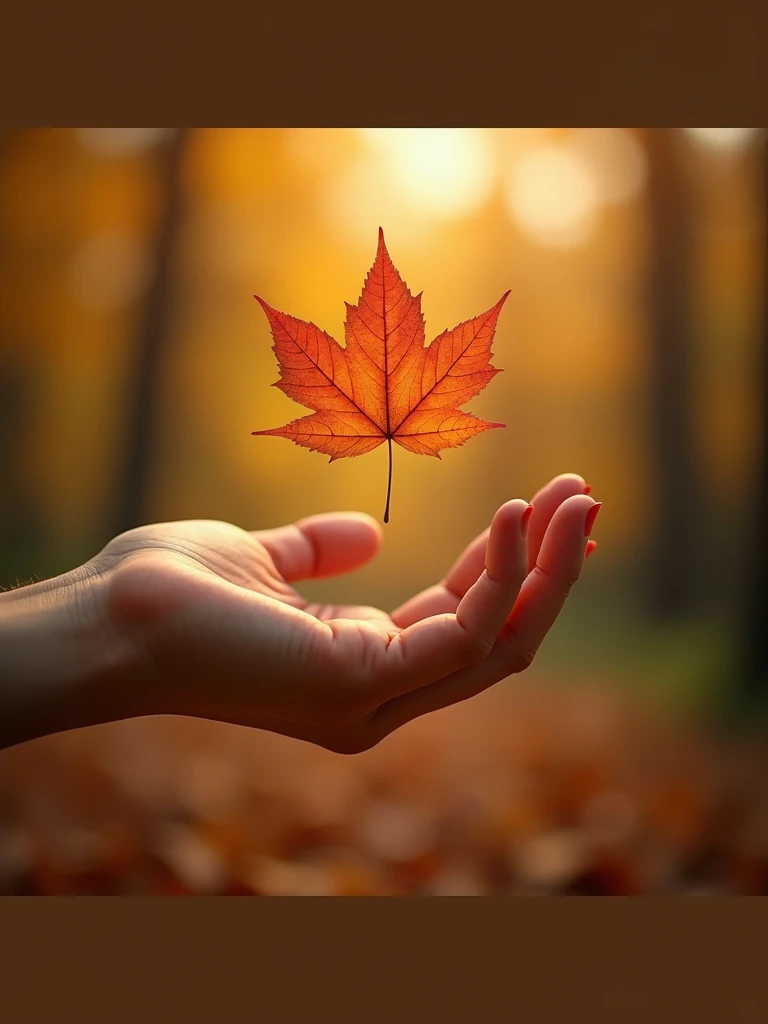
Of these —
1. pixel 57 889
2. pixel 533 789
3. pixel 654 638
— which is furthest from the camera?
pixel 654 638

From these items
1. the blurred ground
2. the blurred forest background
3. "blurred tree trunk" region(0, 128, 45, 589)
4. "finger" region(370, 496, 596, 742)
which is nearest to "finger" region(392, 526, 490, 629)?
"finger" region(370, 496, 596, 742)

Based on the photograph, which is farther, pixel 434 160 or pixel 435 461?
pixel 435 461

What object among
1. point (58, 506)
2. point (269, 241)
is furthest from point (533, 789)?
point (269, 241)

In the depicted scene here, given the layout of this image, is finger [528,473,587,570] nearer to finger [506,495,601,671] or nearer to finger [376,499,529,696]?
finger [506,495,601,671]

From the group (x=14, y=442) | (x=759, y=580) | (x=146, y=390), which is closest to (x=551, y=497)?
(x=759, y=580)

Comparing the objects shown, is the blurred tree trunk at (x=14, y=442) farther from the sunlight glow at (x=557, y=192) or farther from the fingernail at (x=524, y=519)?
the fingernail at (x=524, y=519)

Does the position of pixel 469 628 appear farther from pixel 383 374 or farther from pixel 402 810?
pixel 402 810

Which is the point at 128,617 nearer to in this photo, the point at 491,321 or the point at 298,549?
the point at 298,549
